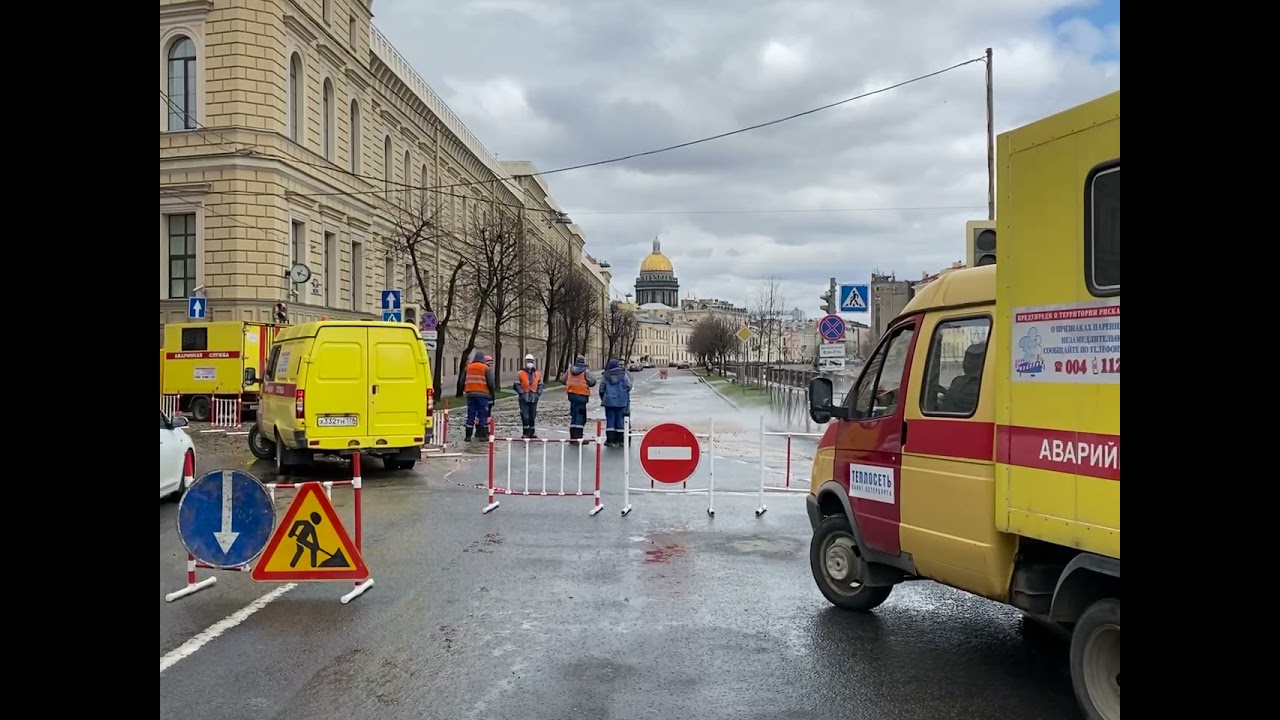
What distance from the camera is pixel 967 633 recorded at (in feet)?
21.1

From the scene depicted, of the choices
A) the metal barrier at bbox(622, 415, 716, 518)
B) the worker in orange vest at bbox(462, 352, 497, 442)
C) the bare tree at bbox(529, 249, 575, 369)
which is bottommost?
the metal barrier at bbox(622, 415, 716, 518)

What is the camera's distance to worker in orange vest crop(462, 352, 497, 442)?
20203 millimetres

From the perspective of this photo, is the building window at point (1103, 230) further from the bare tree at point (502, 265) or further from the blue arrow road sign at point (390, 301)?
the bare tree at point (502, 265)

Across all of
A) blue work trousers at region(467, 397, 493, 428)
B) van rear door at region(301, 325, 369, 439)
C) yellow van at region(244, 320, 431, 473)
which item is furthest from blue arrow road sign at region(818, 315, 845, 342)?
van rear door at region(301, 325, 369, 439)

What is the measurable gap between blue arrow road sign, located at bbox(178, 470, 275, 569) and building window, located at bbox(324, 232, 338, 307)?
32.3 metres

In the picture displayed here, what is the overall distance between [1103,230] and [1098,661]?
2.06 m

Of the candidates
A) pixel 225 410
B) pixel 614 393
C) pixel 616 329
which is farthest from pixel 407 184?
pixel 616 329

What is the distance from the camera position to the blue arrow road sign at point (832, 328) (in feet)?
71.4

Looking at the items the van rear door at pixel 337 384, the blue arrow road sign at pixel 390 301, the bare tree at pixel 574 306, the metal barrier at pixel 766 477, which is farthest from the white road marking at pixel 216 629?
the bare tree at pixel 574 306

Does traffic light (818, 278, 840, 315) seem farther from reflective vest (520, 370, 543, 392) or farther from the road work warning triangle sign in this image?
the road work warning triangle sign

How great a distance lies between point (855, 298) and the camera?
63.9 feet
